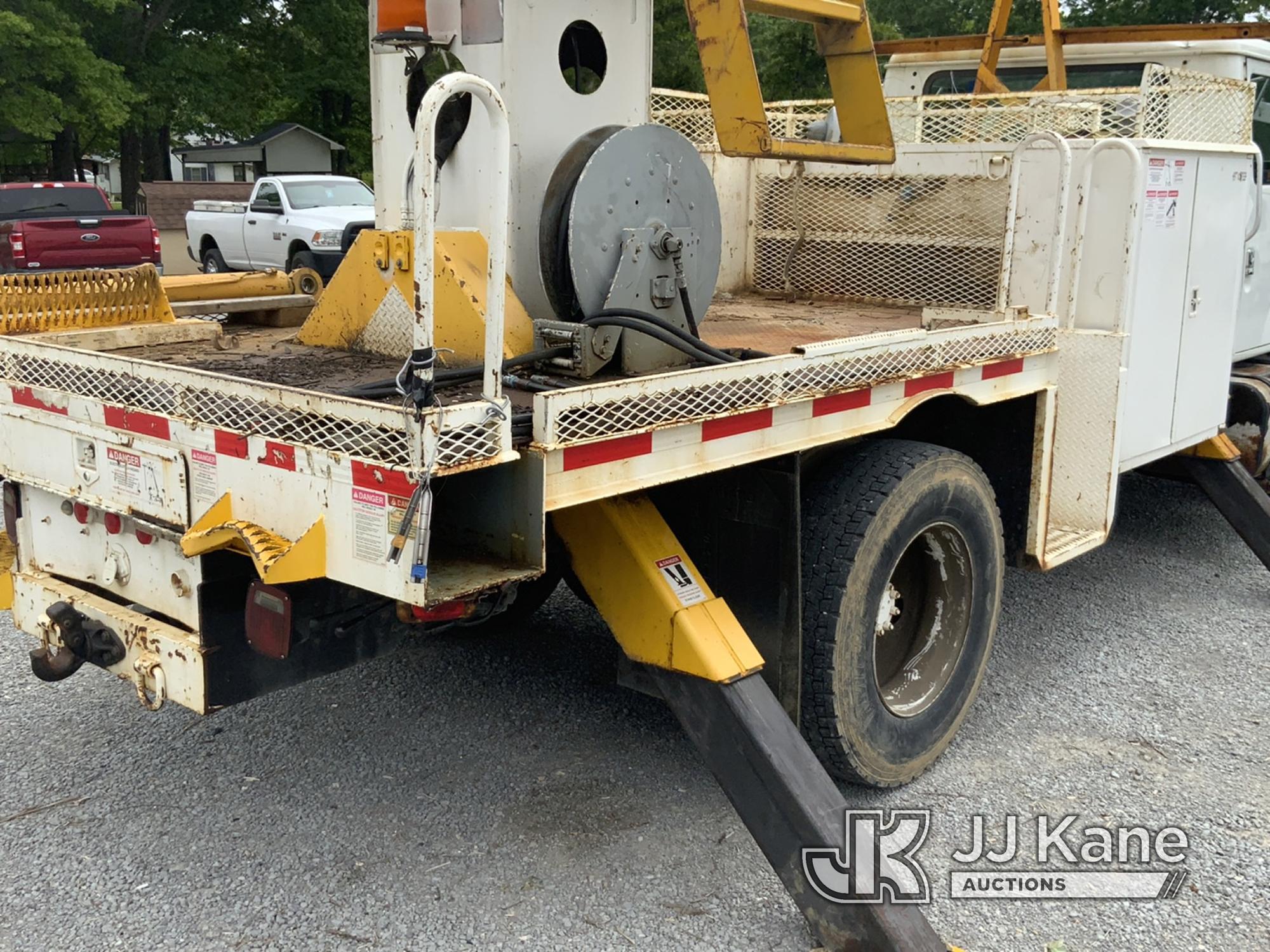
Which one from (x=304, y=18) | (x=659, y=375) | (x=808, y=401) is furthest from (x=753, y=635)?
(x=304, y=18)

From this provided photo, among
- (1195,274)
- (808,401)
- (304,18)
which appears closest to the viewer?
(808,401)

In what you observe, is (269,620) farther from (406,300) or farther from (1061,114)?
(1061,114)

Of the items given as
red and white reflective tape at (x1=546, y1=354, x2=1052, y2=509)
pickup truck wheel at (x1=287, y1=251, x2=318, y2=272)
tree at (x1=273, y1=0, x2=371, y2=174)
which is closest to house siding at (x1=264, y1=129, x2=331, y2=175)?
tree at (x1=273, y1=0, x2=371, y2=174)

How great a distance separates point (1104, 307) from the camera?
4.31 meters

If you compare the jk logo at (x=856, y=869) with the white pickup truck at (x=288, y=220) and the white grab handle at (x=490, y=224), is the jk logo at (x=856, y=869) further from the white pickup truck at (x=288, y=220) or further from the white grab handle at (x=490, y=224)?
the white pickup truck at (x=288, y=220)

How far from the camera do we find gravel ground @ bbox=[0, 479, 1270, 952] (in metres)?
3.08

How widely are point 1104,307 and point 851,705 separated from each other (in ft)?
5.82

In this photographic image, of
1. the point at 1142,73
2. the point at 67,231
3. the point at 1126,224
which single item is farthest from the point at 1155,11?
the point at 1126,224

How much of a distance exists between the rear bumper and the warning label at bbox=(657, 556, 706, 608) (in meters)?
1.11

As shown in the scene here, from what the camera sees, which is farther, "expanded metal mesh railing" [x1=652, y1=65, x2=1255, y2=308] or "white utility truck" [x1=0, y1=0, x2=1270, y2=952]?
"expanded metal mesh railing" [x1=652, y1=65, x2=1255, y2=308]

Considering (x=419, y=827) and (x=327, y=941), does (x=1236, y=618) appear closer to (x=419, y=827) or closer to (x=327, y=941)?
(x=419, y=827)

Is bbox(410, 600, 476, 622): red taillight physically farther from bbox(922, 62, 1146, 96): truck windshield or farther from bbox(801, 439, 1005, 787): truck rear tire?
bbox(922, 62, 1146, 96): truck windshield

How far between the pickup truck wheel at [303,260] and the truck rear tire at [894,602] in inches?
518

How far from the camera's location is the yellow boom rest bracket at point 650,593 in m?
3.04
